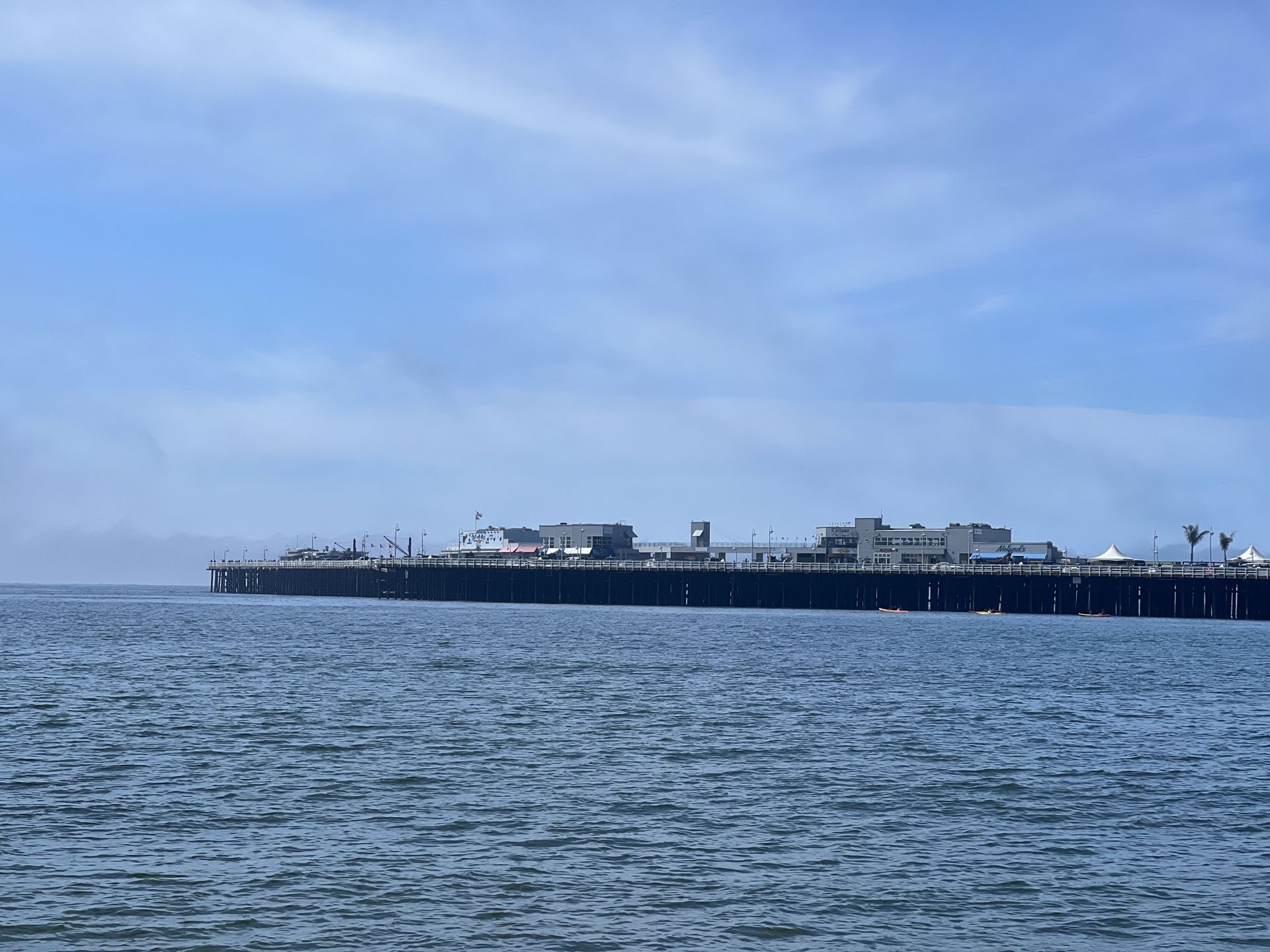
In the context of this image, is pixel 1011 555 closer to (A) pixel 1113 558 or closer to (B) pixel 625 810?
(A) pixel 1113 558

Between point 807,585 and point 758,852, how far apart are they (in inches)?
5436

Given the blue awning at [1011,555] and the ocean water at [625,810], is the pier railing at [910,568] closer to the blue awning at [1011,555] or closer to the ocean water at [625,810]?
the blue awning at [1011,555]

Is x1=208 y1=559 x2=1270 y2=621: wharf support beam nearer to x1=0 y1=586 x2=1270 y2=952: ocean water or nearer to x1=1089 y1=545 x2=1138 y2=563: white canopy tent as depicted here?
x1=1089 y1=545 x2=1138 y2=563: white canopy tent

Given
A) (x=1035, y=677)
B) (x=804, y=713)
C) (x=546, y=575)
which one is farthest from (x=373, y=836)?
(x=546, y=575)

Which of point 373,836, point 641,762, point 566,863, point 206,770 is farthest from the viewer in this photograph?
point 641,762

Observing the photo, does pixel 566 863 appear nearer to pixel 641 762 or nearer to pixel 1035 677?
pixel 641 762

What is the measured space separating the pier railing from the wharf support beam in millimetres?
221

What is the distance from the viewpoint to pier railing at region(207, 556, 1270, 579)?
139 meters

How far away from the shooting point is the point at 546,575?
180 metres

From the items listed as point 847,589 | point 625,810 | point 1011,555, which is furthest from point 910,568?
point 625,810

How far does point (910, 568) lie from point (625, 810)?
133700 millimetres

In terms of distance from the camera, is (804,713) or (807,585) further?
(807,585)

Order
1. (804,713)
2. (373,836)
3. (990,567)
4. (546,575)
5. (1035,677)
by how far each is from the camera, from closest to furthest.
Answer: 1. (373,836)
2. (804,713)
3. (1035,677)
4. (990,567)
5. (546,575)

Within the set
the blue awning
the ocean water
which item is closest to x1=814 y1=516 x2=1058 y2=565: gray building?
the blue awning
